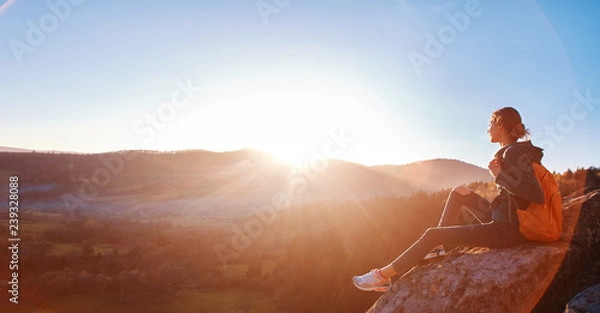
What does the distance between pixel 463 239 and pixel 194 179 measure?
154 feet

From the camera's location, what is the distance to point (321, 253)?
10.7 metres

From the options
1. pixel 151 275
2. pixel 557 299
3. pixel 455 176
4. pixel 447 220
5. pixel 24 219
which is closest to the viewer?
pixel 557 299

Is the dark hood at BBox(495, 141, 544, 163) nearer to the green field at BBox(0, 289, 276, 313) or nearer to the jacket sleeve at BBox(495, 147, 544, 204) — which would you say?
the jacket sleeve at BBox(495, 147, 544, 204)

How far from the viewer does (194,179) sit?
4900cm

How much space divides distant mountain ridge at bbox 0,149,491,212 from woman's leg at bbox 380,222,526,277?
2235cm

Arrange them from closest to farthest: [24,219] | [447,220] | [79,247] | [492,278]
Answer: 1. [492,278]
2. [447,220]
3. [79,247]
4. [24,219]

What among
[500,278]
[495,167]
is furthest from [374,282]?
[495,167]

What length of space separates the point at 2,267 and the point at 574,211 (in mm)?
13277

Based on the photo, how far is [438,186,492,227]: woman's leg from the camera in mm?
4664

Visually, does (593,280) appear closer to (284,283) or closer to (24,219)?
(284,283)

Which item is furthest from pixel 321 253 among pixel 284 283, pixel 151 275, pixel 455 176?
pixel 455 176

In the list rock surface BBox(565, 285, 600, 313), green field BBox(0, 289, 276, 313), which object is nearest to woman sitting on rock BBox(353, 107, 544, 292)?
rock surface BBox(565, 285, 600, 313)

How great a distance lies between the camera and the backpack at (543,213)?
3.89m

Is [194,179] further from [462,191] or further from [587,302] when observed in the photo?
[587,302]
